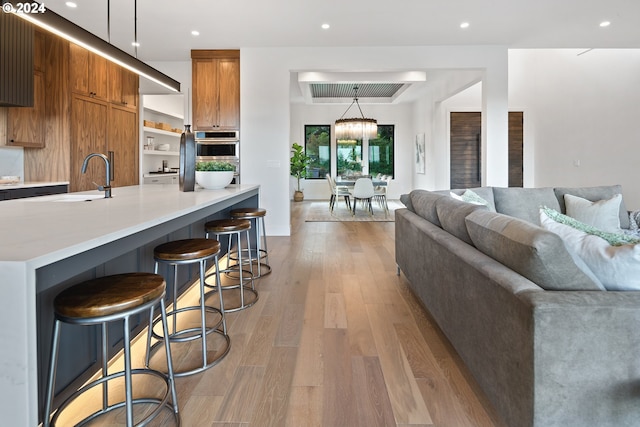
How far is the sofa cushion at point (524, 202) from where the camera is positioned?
3.41 m

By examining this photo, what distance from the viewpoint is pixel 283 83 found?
5.78 metres

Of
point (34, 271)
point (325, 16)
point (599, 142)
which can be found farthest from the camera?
point (599, 142)

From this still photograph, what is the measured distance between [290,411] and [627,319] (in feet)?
4.22

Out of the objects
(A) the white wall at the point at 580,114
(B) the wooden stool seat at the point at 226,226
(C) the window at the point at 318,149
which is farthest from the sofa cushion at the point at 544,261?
(C) the window at the point at 318,149

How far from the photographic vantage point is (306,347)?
2229mm

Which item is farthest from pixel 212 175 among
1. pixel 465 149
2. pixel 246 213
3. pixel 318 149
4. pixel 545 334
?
pixel 318 149

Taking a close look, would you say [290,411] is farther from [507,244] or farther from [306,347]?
[507,244]

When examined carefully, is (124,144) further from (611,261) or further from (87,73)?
(611,261)

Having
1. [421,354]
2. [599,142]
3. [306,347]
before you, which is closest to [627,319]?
[421,354]

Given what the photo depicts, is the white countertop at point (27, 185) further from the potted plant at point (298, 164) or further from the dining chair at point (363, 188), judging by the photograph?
the potted plant at point (298, 164)

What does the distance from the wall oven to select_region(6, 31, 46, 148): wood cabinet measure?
195 cm

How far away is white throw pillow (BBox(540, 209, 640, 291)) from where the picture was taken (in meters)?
1.33

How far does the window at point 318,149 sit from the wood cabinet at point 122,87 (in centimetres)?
639

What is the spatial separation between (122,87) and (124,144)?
855 mm
